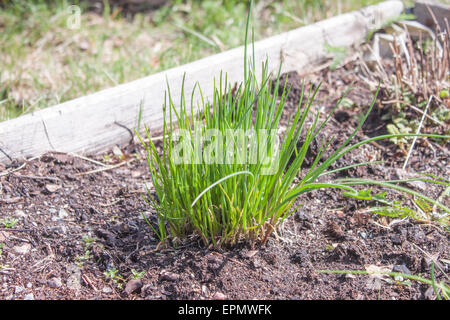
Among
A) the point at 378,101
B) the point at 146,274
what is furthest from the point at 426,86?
the point at 146,274

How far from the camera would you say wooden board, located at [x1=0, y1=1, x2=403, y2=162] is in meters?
1.93

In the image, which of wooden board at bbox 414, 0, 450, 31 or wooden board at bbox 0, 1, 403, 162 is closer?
wooden board at bbox 0, 1, 403, 162

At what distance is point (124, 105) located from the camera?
210 centimetres

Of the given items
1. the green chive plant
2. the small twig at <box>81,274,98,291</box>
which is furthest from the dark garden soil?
the green chive plant

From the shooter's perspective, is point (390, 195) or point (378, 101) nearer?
point (390, 195)

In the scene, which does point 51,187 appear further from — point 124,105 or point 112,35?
point 112,35

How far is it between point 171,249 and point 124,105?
807 mm

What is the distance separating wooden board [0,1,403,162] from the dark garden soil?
84mm

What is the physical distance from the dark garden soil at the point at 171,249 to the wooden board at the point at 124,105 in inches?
3.3

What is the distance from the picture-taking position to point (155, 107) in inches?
86.1

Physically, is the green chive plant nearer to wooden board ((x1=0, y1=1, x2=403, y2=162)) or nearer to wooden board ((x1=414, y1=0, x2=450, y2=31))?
wooden board ((x1=0, y1=1, x2=403, y2=162))

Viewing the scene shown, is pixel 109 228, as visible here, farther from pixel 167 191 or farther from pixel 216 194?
pixel 216 194

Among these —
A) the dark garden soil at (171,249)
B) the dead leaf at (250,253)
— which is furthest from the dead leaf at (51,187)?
the dead leaf at (250,253)
